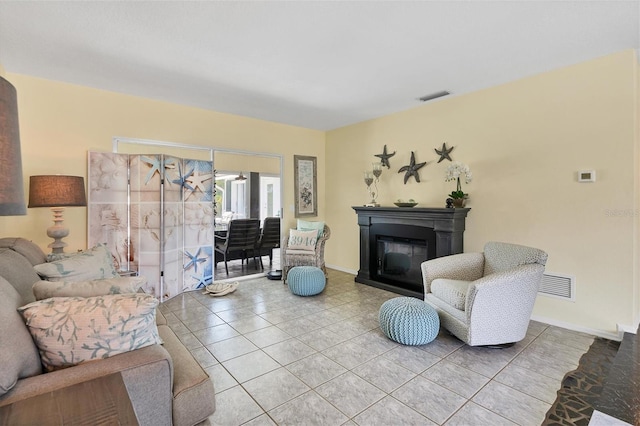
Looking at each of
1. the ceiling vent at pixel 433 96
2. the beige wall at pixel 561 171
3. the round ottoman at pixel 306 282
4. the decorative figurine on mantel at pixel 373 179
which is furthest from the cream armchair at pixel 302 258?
the ceiling vent at pixel 433 96

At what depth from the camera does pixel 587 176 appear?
3.00m

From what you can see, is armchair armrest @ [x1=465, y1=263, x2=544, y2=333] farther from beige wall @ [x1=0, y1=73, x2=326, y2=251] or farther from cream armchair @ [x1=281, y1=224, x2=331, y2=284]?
beige wall @ [x1=0, y1=73, x2=326, y2=251]

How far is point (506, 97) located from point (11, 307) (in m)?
4.54

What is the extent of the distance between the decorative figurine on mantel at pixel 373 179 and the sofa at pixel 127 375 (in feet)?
12.3

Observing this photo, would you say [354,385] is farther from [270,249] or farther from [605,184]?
[270,249]

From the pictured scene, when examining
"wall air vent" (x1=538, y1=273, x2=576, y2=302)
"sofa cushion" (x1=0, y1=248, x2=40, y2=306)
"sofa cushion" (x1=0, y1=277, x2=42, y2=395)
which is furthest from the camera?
"wall air vent" (x1=538, y1=273, x2=576, y2=302)

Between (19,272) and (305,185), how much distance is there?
439 cm

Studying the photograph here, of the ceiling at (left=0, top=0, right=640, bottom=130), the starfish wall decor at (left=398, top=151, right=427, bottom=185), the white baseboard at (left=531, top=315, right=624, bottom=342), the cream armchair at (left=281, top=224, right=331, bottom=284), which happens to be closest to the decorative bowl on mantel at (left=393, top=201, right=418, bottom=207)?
the starfish wall decor at (left=398, top=151, right=427, bottom=185)

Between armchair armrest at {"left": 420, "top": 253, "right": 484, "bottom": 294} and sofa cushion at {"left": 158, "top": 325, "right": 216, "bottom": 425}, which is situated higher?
armchair armrest at {"left": 420, "top": 253, "right": 484, "bottom": 294}

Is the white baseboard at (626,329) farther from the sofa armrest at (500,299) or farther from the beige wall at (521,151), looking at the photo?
the sofa armrest at (500,299)

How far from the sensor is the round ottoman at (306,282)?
4.02 metres

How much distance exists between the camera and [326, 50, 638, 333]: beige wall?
9.30 feet

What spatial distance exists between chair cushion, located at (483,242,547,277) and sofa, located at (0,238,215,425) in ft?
9.20

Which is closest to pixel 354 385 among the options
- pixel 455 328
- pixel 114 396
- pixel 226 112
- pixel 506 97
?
pixel 455 328
